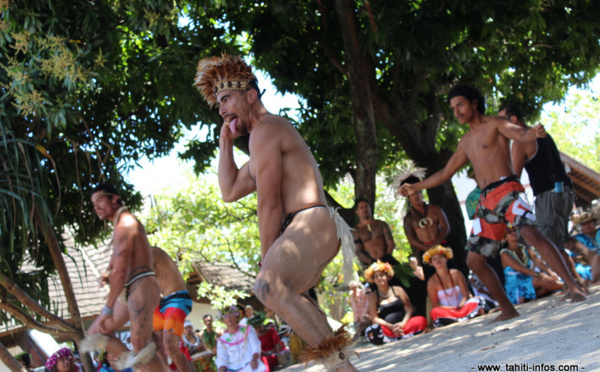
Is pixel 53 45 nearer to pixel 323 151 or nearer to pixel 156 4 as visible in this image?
pixel 156 4

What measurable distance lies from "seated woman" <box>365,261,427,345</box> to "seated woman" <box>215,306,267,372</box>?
5.01 feet

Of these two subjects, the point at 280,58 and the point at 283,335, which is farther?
the point at 283,335

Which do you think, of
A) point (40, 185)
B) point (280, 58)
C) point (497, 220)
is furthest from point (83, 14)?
point (497, 220)

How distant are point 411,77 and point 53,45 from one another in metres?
5.74

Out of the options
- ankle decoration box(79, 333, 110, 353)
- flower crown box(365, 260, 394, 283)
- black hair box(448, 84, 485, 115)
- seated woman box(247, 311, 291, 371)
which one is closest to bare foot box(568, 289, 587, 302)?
black hair box(448, 84, 485, 115)

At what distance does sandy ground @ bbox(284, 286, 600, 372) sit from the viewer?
3084 millimetres

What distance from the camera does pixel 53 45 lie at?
22.8 ft

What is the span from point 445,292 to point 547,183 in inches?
87.9

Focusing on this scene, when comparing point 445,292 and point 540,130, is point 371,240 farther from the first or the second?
point 540,130

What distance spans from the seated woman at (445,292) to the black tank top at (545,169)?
184cm

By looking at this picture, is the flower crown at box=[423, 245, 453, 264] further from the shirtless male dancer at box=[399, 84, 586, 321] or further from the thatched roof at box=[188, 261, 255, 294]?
the thatched roof at box=[188, 261, 255, 294]

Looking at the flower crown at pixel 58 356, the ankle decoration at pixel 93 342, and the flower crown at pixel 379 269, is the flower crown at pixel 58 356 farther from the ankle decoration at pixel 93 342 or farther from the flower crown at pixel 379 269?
the flower crown at pixel 379 269

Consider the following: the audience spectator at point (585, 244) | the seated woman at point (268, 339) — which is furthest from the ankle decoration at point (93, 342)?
the audience spectator at point (585, 244)

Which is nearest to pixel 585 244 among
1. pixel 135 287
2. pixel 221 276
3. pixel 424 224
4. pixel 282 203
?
pixel 424 224
